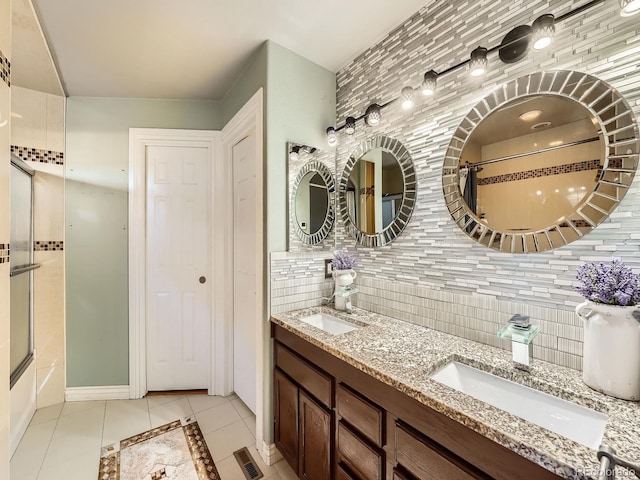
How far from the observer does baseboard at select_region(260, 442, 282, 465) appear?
5.66 ft

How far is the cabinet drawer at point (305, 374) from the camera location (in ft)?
4.26

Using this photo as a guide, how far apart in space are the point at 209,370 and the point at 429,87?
267 cm

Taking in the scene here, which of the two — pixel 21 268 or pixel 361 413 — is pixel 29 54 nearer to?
pixel 21 268

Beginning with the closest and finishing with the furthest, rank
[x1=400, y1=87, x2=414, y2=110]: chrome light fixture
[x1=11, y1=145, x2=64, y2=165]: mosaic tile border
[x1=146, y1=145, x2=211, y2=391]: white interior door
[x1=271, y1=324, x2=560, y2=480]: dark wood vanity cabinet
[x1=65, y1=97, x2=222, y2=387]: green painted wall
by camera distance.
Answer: [x1=271, y1=324, x2=560, y2=480]: dark wood vanity cabinet
[x1=400, y1=87, x2=414, y2=110]: chrome light fixture
[x1=11, y1=145, x2=64, y2=165]: mosaic tile border
[x1=65, y1=97, x2=222, y2=387]: green painted wall
[x1=146, y1=145, x2=211, y2=391]: white interior door

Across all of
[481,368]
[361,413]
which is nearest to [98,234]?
[361,413]

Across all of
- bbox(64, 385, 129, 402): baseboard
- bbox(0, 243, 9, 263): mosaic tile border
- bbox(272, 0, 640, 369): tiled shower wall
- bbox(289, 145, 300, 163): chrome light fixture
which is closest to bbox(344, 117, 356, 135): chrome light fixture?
bbox(272, 0, 640, 369): tiled shower wall

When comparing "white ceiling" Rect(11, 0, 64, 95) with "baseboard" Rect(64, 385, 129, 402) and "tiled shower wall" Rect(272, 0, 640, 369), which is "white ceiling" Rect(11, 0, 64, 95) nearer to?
"tiled shower wall" Rect(272, 0, 640, 369)

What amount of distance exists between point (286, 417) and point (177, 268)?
5.23ft

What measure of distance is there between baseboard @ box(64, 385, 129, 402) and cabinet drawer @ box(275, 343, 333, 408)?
1679 millimetres

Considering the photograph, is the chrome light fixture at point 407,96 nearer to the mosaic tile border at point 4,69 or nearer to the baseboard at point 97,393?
the mosaic tile border at point 4,69

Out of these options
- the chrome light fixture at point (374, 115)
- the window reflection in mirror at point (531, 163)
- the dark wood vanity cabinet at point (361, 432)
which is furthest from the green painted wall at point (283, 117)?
the window reflection in mirror at point (531, 163)

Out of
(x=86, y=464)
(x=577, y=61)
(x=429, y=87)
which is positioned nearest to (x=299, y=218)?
(x=429, y=87)

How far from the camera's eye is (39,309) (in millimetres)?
2240

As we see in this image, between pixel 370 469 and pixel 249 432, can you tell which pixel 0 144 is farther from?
pixel 249 432
